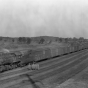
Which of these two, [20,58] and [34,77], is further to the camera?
[20,58]

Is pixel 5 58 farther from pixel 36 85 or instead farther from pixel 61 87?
pixel 61 87

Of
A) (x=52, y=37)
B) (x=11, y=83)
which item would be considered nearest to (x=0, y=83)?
(x=11, y=83)

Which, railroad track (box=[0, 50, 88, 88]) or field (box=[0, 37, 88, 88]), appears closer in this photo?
field (box=[0, 37, 88, 88])

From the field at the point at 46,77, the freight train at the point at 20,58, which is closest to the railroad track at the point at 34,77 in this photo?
the field at the point at 46,77

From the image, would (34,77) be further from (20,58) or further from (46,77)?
(20,58)

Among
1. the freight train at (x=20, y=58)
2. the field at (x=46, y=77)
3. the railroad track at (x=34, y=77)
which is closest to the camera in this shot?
the field at (x=46, y=77)

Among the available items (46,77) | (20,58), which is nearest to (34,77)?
(46,77)

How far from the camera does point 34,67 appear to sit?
510 inches

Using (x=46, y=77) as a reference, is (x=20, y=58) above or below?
above

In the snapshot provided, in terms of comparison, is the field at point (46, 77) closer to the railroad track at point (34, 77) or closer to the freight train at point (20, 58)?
the railroad track at point (34, 77)

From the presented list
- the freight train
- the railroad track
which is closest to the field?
the railroad track

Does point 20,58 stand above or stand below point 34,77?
above

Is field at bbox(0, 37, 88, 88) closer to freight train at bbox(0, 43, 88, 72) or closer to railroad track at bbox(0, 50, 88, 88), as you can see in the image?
railroad track at bbox(0, 50, 88, 88)

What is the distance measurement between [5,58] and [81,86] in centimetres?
793
